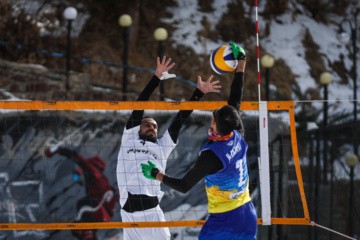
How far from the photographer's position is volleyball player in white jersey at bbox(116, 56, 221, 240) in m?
5.76

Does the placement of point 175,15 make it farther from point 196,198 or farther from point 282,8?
point 196,198

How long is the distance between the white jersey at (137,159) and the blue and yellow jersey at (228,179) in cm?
176

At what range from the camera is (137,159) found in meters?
5.88

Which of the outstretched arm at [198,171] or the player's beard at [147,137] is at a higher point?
the player's beard at [147,137]

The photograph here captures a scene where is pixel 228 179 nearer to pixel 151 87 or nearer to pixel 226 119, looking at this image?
pixel 226 119

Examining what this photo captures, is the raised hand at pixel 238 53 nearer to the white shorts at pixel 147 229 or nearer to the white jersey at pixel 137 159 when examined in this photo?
the white jersey at pixel 137 159

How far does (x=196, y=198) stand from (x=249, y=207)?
4903 millimetres

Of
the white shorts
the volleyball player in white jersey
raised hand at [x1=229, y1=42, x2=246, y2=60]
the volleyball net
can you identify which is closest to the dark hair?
raised hand at [x1=229, y1=42, x2=246, y2=60]

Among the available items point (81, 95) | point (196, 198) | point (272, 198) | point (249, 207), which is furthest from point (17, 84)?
point (249, 207)

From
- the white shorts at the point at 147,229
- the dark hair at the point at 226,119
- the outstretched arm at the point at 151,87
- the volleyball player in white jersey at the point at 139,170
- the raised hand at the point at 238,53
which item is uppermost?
the raised hand at the point at 238,53

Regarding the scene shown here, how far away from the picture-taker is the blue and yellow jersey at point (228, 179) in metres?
3.97

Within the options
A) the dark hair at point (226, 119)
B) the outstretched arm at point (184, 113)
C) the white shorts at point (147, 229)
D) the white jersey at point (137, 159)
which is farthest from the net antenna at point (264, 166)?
the dark hair at point (226, 119)

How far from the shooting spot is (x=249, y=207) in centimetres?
415

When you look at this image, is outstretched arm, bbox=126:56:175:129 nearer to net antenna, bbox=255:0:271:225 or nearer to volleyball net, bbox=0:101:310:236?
net antenna, bbox=255:0:271:225
